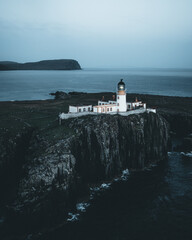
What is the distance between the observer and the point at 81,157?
41.5 metres

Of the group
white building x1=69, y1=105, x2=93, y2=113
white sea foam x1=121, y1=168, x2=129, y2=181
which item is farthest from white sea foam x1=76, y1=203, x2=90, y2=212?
white building x1=69, y1=105, x2=93, y2=113

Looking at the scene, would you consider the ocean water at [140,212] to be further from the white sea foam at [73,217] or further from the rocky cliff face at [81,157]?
the rocky cliff face at [81,157]

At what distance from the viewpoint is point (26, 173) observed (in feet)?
113

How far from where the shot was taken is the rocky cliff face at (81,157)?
3231cm

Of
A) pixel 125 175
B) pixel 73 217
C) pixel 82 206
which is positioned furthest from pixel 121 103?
pixel 73 217

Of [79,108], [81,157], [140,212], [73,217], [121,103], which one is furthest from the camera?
[121,103]

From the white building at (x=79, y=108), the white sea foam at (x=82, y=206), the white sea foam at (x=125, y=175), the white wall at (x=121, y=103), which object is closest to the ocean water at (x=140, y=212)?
the white sea foam at (x=82, y=206)

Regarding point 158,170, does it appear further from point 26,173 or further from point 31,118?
point 31,118

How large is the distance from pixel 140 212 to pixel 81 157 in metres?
13.4

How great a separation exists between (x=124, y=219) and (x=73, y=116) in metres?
23.9

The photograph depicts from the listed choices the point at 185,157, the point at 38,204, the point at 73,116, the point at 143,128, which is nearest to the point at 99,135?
the point at 73,116

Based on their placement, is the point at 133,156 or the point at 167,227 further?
the point at 133,156

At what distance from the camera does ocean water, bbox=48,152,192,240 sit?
95.1 ft

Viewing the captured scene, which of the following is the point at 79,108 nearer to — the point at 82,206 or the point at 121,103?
the point at 121,103
